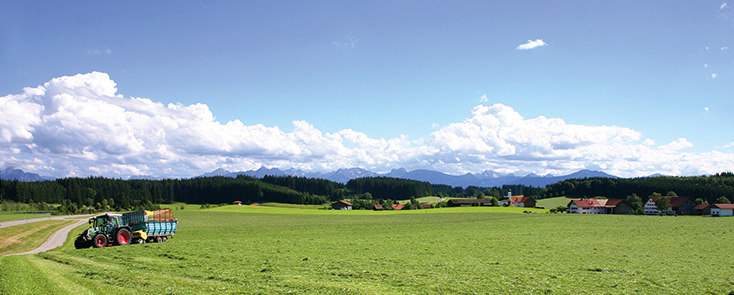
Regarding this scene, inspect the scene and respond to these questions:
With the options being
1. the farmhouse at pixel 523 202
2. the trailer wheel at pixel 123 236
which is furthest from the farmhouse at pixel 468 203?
the trailer wheel at pixel 123 236

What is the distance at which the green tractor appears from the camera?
32.7 m

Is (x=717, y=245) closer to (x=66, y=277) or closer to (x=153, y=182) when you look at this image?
(x=66, y=277)

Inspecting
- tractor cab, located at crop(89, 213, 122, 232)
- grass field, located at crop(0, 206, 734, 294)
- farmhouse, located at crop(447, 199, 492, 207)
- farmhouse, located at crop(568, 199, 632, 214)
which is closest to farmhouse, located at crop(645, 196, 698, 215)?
farmhouse, located at crop(568, 199, 632, 214)

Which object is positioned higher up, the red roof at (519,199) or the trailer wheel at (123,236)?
the trailer wheel at (123,236)

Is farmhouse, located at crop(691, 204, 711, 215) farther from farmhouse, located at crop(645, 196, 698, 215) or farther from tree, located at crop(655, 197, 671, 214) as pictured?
tree, located at crop(655, 197, 671, 214)

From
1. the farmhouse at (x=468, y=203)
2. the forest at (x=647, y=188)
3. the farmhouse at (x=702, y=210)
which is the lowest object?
the farmhouse at (x=702, y=210)

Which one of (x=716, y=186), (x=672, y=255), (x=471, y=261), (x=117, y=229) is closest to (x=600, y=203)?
(x=716, y=186)

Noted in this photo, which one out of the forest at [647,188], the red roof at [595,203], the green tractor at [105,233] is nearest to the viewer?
the green tractor at [105,233]

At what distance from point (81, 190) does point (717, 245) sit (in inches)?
7670

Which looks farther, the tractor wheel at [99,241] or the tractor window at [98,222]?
the tractor window at [98,222]

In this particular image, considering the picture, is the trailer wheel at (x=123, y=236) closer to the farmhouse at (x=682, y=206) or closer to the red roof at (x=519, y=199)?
the farmhouse at (x=682, y=206)

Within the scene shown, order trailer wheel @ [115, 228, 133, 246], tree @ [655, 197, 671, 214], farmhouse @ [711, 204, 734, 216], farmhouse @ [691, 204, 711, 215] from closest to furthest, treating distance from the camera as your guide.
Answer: trailer wheel @ [115, 228, 133, 246], farmhouse @ [711, 204, 734, 216], farmhouse @ [691, 204, 711, 215], tree @ [655, 197, 671, 214]

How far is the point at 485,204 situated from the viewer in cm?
15375

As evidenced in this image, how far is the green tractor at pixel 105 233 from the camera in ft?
107
